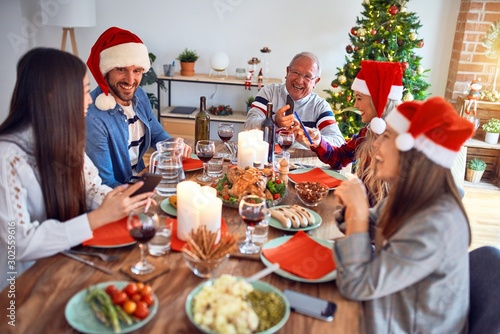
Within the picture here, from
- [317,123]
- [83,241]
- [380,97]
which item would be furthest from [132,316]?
[317,123]

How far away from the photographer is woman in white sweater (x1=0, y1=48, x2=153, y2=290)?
4.45 ft

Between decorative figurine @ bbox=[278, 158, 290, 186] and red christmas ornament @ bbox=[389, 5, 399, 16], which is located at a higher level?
red christmas ornament @ bbox=[389, 5, 399, 16]

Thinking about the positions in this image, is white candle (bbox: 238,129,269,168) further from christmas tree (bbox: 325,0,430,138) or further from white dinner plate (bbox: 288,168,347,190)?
christmas tree (bbox: 325,0,430,138)

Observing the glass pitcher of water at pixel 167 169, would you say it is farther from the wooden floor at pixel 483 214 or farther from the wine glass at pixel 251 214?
the wooden floor at pixel 483 214

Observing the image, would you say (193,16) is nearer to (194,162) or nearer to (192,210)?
(194,162)

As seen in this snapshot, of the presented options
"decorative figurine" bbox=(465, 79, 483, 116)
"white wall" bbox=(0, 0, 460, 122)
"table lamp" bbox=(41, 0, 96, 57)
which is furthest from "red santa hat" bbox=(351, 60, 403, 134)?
"table lamp" bbox=(41, 0, 96, 57)

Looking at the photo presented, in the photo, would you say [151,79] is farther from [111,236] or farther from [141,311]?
[141,311]

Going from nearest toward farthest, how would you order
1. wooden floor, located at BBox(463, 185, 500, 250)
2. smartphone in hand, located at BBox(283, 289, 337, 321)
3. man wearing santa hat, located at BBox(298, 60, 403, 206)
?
smartphone in hand, located at BBox(283, 289, 337, 321) < man wearing santa hat, located at BBox(298, 60, 403, 206) < wooden floor, located at BBox(463, 185, 500, 250)

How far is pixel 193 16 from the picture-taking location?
4.93 meters

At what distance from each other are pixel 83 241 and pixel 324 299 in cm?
73

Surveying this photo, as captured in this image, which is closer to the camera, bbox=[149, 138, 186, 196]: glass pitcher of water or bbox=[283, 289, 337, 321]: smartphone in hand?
bbox=[283, 289, 337, 321]: smartphone in hand

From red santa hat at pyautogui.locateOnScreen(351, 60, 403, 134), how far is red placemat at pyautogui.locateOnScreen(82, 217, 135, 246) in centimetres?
143

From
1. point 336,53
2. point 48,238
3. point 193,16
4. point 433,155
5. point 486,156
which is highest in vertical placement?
point 193,16

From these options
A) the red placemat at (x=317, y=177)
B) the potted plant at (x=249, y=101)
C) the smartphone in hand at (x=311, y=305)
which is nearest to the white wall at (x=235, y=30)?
the potted plant at (x=249, y=101)
